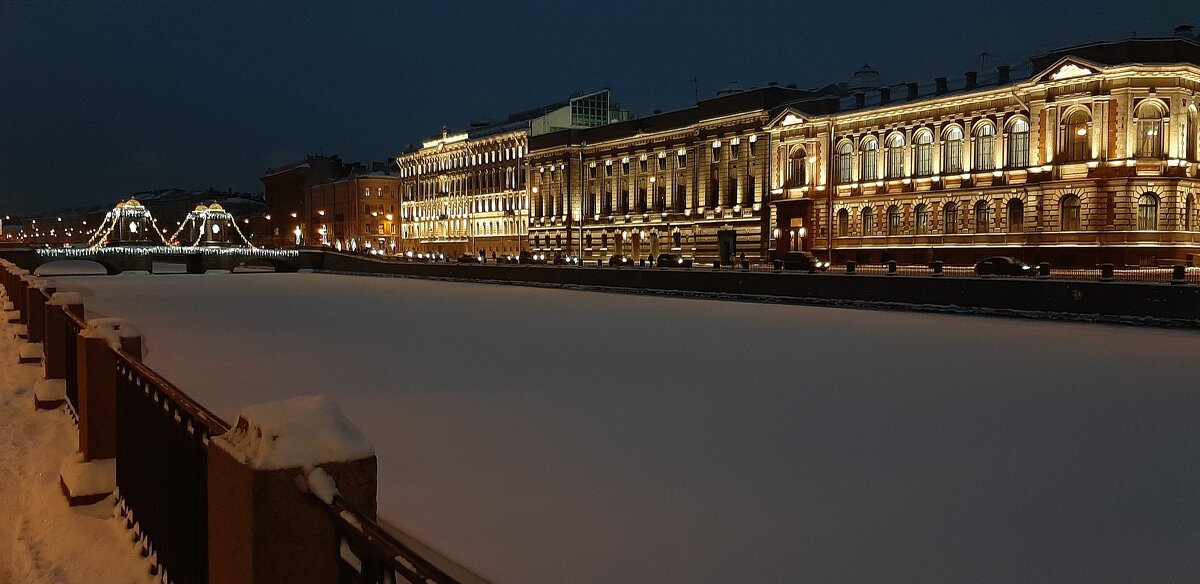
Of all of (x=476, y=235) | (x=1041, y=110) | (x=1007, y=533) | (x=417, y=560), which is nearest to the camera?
(x=417, y=560)

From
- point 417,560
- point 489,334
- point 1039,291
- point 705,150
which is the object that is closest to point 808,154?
point 705,150

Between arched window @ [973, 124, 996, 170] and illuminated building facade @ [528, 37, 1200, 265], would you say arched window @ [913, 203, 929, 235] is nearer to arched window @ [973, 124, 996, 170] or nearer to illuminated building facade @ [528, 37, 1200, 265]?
illuminated building facade @ [528, 37, 1200, 265]

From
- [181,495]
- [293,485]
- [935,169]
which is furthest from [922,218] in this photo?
[293,485]

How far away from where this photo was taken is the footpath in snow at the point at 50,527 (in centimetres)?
625

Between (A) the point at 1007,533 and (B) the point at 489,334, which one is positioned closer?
(A) the point at 1007,533

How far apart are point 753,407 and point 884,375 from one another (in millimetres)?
4443

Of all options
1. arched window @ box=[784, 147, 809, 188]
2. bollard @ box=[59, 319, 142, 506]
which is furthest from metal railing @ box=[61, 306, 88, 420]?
arched window @ box=[784, 147, 809, 188]

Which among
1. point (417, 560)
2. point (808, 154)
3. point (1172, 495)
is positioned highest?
point (808, 154)

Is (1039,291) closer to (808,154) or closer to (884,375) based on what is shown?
(884,375)

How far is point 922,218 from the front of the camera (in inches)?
2199

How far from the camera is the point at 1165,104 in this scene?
46.2m

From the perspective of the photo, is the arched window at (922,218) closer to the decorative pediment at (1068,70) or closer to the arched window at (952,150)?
the arched window at (952,150)

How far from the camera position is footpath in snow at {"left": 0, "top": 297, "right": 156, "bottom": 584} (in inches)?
246

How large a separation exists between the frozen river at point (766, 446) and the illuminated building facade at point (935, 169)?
1078 inches
